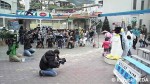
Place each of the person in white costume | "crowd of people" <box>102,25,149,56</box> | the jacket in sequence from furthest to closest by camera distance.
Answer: the person in white costume < "crowd of people" <box>102,25,149,56</box> < the jacket

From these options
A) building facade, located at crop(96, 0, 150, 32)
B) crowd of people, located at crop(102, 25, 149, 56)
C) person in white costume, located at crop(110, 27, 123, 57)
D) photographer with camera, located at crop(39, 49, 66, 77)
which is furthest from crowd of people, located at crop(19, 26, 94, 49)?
building facade, located at crop(96, 0, 150, 32)

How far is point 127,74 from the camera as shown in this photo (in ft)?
Answer: 23.3

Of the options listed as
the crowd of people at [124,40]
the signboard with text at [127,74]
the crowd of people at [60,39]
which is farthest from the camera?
the crowd of people at [60,39]

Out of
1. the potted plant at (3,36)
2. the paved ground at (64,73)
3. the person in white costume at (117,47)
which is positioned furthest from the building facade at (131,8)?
the paved ground at (64,73)

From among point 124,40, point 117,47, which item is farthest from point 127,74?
point 117,47

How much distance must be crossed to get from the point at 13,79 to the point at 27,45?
6070 mm

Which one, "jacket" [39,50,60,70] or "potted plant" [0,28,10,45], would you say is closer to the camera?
"jacket" [39,50,60,70]

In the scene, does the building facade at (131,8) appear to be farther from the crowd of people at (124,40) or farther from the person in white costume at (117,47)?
the person in white costume at (117,47)

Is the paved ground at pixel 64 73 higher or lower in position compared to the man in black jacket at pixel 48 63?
lower

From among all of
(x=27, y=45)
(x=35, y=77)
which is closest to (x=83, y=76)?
(x=35, y=77)

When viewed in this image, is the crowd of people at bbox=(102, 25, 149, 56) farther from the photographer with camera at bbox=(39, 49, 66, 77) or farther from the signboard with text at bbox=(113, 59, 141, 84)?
the photographer with camera at bbox=(39, 49, 66, 77)

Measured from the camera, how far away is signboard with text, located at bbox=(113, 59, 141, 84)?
6.18 m

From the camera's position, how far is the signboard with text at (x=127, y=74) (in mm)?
6176

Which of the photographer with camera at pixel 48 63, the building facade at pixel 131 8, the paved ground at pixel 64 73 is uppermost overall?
the building facade at pixel 131 8
